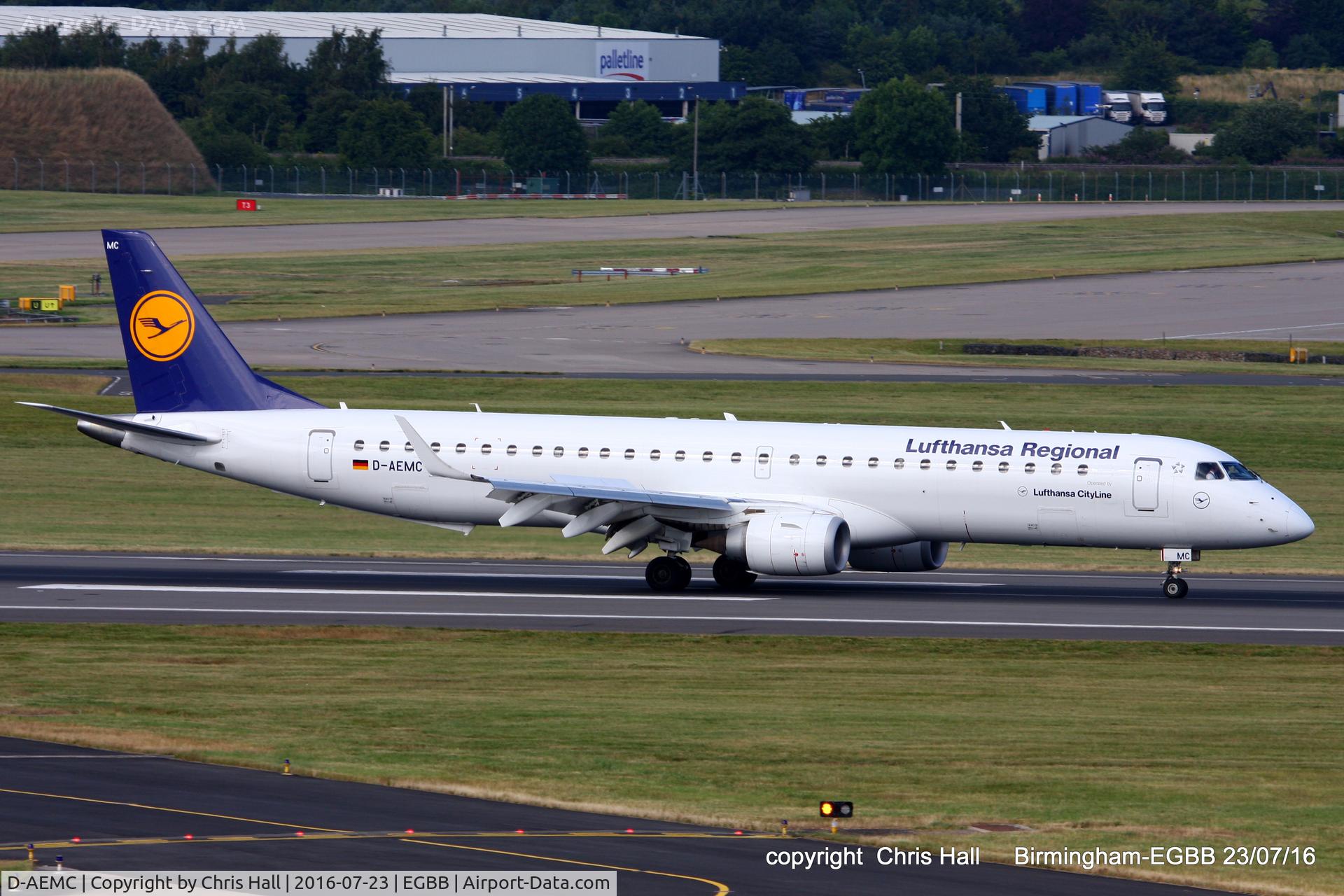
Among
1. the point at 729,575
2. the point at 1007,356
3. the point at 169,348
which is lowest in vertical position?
the point at 729,575

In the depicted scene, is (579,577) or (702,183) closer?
(579,577)

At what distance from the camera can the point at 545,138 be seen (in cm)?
18362

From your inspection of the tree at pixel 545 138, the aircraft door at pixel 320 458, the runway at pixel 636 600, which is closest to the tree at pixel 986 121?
the tree at pixel 545 138

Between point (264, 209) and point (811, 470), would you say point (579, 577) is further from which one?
point (264, 209)

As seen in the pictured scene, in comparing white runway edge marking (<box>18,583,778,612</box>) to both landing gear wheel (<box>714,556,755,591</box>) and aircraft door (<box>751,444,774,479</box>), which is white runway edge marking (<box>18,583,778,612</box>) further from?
aircraft door (<box>751,444,774,479</box>)

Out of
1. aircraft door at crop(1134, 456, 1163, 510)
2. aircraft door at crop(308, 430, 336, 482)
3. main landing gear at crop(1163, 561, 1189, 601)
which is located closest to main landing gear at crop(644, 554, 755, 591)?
aircraft door at crop(308, 430, 336, 482)

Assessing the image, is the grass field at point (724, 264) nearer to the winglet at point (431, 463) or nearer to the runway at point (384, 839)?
the winglet at point (431, 463)

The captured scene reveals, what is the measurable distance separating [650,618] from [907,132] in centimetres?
14623

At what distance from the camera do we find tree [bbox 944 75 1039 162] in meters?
197

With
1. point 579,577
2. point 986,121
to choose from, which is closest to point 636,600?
point 579,577

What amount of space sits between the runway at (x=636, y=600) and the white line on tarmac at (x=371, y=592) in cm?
7

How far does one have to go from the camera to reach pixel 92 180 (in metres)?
175

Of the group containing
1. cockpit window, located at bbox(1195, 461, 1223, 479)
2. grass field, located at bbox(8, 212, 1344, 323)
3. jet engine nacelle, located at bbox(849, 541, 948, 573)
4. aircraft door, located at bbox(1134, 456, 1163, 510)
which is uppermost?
grass field, located at bbox(8, 212, 1344, 323)

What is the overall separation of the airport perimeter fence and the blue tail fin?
434 ft
